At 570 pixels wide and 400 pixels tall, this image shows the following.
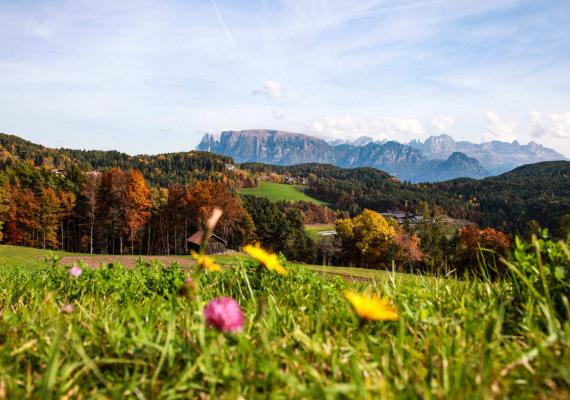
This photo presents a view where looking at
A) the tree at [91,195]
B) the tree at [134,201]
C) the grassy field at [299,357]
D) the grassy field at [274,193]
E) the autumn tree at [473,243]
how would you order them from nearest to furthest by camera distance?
1. the grassy field at [299,357]
2. the tree at [134,201]
3. the tree at [91,195]
4. the autumn tree at [473,243]
5. the grassy field at [274,193]

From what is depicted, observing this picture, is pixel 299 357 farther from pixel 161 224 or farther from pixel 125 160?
pixel 125 160

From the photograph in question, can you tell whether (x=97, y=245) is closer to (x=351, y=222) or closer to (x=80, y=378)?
(x=351, y=222)

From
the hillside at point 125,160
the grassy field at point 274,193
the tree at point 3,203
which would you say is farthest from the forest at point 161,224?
the grassy field at point 274,193

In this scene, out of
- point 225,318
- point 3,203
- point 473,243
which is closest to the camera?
point 225,318

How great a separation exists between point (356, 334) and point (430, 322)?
338mm

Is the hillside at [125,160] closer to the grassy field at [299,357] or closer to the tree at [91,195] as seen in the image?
the tree at [91,195]

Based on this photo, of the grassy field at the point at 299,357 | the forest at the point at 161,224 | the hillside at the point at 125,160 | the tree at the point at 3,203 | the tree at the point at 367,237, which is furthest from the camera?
the hillside at the point at 125,160

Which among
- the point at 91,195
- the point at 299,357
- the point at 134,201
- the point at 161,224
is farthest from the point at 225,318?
the point at 161,224

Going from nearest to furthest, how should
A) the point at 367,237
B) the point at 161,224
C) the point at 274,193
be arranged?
the point at 367,237
the point at 161,224
the point at 274,193

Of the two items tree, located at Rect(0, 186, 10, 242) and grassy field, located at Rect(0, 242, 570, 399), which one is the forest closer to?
tree, located at Rect(0, 186, 10, 242)

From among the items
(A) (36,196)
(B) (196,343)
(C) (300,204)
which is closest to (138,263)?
(B) (196,343)

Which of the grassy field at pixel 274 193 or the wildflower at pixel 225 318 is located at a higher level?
the wildflower at pixel 225 318

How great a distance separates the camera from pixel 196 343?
1.52 m

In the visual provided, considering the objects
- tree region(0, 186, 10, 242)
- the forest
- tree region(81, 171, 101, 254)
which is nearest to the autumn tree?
the forest
